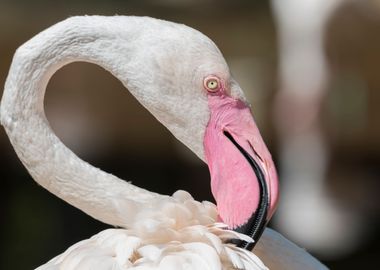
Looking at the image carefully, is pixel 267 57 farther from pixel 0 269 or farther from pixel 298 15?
pixel 0 269

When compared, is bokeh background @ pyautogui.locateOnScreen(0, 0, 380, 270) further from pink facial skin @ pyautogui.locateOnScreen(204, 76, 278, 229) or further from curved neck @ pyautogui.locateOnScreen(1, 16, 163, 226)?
pink facial skin @ pyautogui.locateOnScreen(204, 76, 278, 229)

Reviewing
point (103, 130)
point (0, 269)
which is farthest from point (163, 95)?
point (103, 130)

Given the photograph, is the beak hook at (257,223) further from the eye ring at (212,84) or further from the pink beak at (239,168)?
the eye ring at (212,84)

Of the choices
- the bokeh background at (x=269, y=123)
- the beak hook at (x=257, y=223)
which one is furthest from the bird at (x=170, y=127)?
the bokeh background at (x=269, y=123)

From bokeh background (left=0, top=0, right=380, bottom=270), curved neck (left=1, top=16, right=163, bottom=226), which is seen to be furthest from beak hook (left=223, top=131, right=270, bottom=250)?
bokeh background (left=0, top=0, right=380, bottom=270)

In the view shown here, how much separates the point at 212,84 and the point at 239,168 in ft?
0.81

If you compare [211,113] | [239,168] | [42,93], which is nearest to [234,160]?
[239,168]

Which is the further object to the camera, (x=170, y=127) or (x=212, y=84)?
(x=170, y=127)

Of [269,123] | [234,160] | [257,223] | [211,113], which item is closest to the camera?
[257,223]

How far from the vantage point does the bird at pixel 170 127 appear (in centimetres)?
252

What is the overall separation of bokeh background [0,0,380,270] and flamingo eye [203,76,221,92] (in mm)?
4738

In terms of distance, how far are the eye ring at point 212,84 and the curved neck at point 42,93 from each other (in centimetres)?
21

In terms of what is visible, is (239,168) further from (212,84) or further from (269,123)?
(269,123)

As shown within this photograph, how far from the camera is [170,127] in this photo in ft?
9.26
